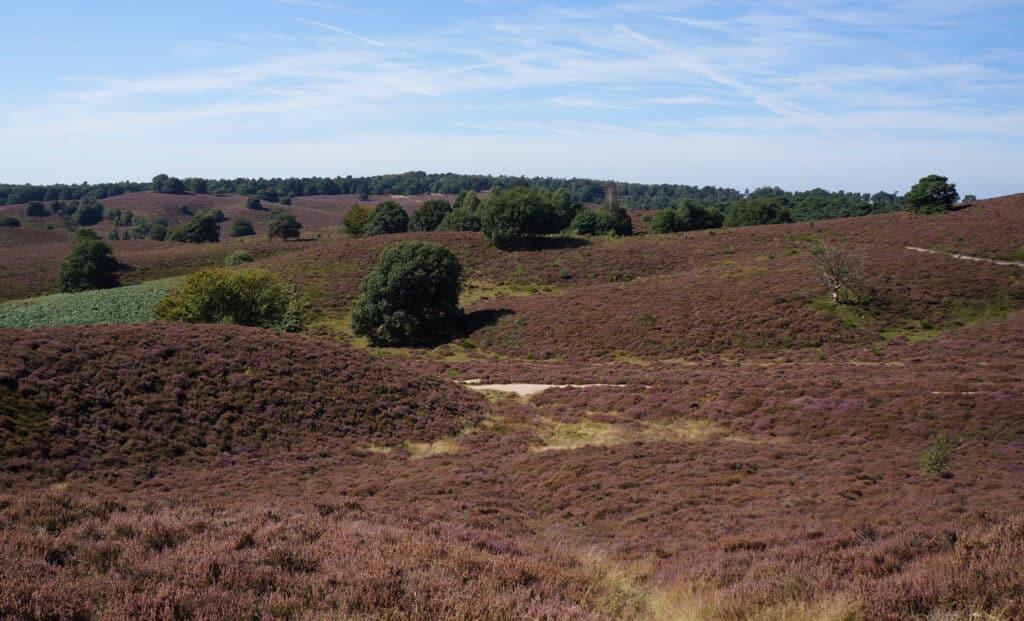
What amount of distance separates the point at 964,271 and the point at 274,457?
2213 inches

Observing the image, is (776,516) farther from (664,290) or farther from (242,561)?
(664,290)

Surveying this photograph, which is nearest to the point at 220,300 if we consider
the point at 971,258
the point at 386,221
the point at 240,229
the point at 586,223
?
the point at 386,221

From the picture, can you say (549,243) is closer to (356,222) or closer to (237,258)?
(356,222)

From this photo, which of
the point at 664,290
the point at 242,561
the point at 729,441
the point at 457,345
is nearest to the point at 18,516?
the point at 242,561

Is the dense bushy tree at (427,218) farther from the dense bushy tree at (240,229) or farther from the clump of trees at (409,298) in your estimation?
the clump of trees at (409,298)

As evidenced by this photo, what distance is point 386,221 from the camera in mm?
102562

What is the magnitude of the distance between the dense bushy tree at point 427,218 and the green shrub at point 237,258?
1207 inches

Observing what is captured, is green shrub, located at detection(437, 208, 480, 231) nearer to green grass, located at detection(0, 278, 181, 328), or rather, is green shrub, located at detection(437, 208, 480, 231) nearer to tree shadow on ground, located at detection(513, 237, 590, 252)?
tree shadow on ground, located at detection(513, 237, 590, 252)

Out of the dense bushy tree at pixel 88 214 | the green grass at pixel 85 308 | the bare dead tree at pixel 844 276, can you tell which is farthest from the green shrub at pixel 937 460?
the dense bushy tree at pixel 88 214

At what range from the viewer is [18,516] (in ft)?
27.7

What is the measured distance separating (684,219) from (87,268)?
92296 millimetres

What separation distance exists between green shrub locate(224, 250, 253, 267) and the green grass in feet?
41.4

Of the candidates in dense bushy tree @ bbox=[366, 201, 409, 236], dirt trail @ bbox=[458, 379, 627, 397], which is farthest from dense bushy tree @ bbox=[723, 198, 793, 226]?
dirt trail @ bbox=[458, 379, 627, 397]

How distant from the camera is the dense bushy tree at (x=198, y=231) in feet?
395
